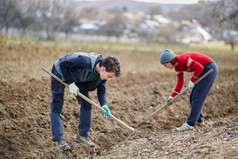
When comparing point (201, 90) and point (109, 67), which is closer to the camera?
point (109, 67)

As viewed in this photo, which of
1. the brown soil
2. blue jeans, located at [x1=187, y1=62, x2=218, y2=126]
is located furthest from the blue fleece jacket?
blue jeans, located at [x1=187, y1=62, x2=218, y2=126]

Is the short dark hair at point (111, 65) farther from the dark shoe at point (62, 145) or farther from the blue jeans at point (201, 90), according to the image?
the blue jeans at point (201, 90)

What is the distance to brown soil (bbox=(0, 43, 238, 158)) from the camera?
4.35m

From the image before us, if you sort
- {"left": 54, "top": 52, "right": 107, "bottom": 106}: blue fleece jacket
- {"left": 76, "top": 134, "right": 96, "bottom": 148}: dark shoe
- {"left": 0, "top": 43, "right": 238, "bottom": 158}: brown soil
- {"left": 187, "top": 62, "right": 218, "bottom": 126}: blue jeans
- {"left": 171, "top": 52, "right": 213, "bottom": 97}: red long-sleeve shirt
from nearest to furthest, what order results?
{"left": 54, "top": 52, "right": 107, "bottom": 106}: blue fleece jacket
{"left": 0, "top": 43, "right": 238, "bottom": 158}: brown soil
{"left": 76, "top": 134, "right": 96, "bottom": 148}: dark shoe
{"left": 171, "top": 52, "right": 213, "bottom": 97}: red long-sleeve shirt
{"left": 187, "top": 62, "right": 218, "bottom": 126}: blue jeans

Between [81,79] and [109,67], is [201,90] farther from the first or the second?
[81,79]

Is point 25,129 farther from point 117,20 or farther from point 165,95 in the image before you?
point 117,20

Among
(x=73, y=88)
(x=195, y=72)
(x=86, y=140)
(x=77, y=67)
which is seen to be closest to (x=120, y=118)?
(x=86, y=140)

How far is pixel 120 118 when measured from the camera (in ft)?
20.6

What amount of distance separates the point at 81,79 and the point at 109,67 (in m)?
0.62

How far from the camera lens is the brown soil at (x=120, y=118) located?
4352 millimetres

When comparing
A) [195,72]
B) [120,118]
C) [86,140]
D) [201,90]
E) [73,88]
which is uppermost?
[195,72]

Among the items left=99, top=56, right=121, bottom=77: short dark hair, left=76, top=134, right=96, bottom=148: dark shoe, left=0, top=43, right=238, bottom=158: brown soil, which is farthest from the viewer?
left=76, top=134, right=96, bottom=148: dark shoe

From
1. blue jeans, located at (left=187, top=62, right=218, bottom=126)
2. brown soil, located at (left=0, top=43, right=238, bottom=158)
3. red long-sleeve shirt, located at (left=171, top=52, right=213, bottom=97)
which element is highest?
red long-sleeve shirt, located at (left=171, top=52, right=213, bottom=97)

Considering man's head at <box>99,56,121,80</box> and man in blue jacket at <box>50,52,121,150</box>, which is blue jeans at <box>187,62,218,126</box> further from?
man's head at <box>99,56,121,80</box>
